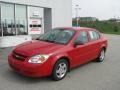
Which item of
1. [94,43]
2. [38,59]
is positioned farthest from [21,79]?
[94,43]

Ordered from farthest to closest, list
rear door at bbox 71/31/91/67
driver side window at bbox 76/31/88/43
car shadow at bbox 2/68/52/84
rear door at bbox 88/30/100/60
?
1. rear door at bbox 88/30/100/60
2. driver side window at bbox 76/31/88/43
3. rear door at bbox 71/31/91/67
4. car shadow at bbox 2/68/52/84

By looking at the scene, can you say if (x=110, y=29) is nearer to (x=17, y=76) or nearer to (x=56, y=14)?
(x=56, y=14)

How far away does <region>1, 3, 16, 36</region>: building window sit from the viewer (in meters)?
14.5

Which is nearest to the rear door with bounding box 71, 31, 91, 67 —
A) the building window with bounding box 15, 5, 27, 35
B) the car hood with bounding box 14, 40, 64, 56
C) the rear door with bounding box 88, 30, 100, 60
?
the rear door with bounding box 88, 30, 100, 60

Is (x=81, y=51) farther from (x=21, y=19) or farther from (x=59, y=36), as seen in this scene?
(x=21, y=19)

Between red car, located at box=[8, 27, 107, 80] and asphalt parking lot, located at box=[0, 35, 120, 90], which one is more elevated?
red car, located at box=[8, 27, 107, 80]

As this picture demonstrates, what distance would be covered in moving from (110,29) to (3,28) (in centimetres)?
4061

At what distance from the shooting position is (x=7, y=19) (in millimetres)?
14734

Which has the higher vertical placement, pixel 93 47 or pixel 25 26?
pixel 25 26

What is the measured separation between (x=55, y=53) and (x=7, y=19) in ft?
30.9

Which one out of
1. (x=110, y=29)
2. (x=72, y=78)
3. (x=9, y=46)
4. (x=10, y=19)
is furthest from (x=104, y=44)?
(x=110, y=29)

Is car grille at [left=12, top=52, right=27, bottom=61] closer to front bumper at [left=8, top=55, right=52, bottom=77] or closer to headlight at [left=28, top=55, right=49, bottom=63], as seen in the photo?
front bumper at [left=8, top=55, right=52, bottom=77]

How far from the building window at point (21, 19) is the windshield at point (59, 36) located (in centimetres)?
822

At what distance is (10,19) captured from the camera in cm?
1496
